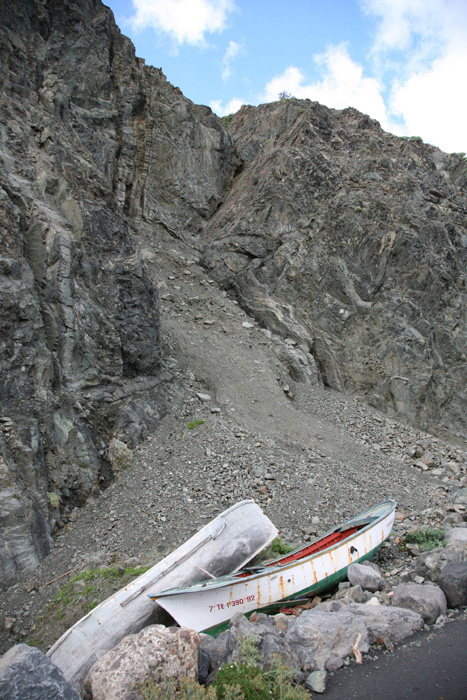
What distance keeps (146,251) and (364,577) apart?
852 inches

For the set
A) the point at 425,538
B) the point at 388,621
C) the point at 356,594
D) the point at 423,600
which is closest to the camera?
the point at 388,621

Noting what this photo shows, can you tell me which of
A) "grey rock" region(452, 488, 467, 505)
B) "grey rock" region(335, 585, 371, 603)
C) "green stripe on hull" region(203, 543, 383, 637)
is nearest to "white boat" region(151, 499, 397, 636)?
"green stripe on hull" region(203, 543, 383, 637)

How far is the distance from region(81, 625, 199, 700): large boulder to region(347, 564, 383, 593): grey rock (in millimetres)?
4004

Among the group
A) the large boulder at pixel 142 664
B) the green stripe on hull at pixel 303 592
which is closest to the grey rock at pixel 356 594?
the green stripe on hull at pixel 303 592

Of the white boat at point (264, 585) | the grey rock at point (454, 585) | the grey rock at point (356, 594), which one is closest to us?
the grey rock at point (454, 585)

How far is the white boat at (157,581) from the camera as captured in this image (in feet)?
24.1

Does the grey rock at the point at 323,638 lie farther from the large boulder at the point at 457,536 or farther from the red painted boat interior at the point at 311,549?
the large boulder at the point at 457,536

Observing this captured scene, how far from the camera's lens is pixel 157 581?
855 cm

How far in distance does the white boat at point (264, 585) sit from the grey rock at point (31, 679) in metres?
2.53

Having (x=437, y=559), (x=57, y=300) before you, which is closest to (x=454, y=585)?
(x=437, y=559)

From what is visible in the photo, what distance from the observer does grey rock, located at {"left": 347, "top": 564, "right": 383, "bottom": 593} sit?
337 inches

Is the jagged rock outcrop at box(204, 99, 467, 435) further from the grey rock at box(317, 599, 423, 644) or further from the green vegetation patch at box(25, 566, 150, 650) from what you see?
the grey rock at box(317, 599, 423, 644)

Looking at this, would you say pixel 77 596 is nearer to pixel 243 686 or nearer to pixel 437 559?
pixel 243 686

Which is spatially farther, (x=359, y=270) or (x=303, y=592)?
(x=359, y=270)
